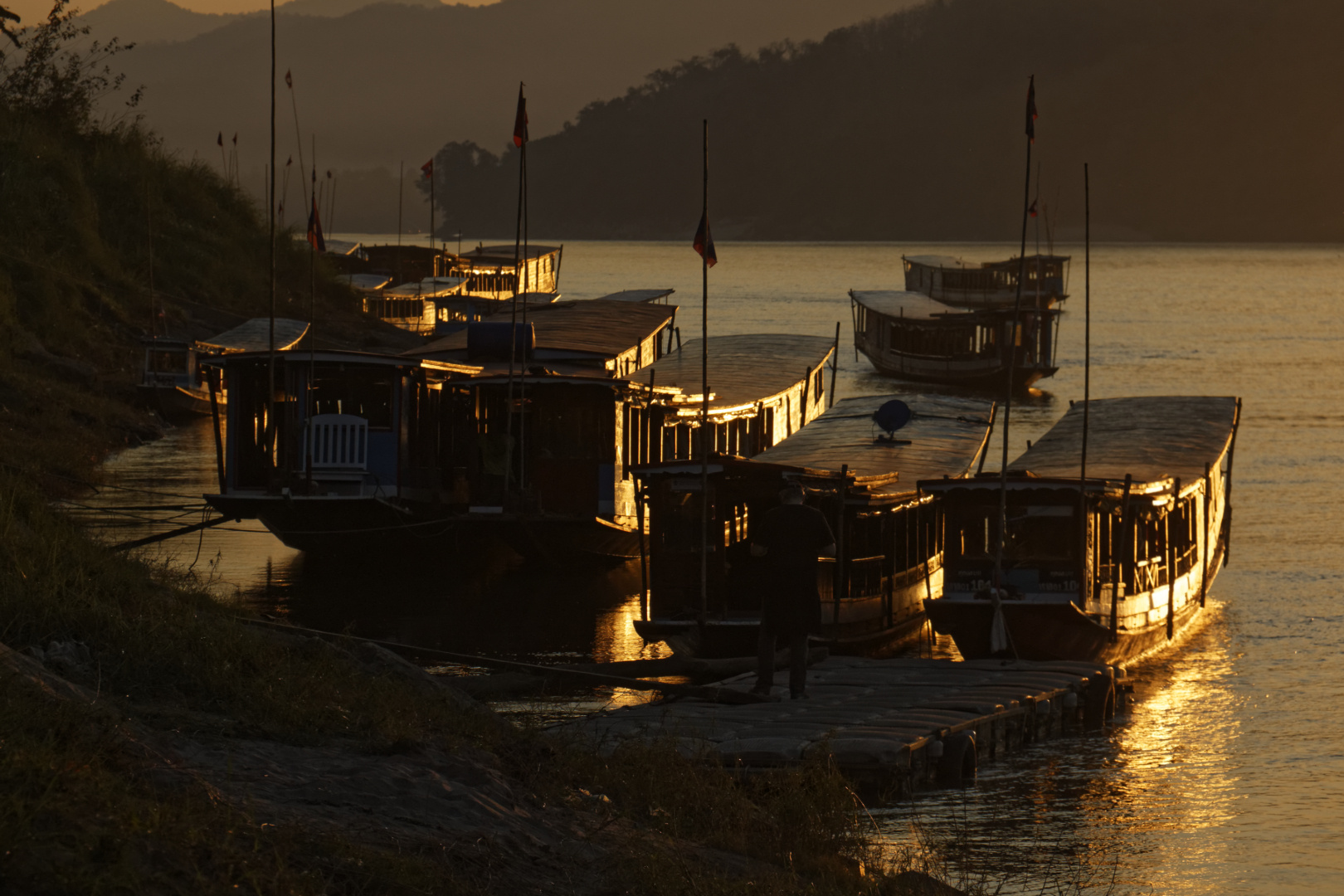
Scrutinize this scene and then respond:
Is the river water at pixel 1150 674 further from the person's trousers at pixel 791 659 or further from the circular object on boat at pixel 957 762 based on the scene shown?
the person's trousers at pixel 791 659

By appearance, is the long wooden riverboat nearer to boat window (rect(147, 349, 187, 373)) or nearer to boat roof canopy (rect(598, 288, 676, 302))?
boat window (rect(147, 349, 187, 373))

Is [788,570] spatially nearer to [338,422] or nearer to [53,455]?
[338,422]

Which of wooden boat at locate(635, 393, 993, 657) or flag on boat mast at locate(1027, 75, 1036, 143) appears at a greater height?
flag on boat mast at locate(1027, 75, 1036, 143)

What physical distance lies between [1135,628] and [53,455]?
60.7 ft

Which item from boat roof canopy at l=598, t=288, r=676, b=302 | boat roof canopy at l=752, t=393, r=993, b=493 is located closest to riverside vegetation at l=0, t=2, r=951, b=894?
boat roof canopy at l=752, t=393, r=993, b=493

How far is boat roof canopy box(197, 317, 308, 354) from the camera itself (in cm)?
3998

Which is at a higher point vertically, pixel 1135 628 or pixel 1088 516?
pixel 1088 516

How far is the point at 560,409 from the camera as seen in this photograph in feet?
78.6

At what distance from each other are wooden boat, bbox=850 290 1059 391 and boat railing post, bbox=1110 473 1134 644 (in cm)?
3693

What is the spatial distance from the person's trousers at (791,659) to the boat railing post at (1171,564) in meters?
8.48

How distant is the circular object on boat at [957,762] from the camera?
42.5 feet

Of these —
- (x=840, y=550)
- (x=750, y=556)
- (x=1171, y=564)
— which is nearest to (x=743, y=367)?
(x=1171, y=564)

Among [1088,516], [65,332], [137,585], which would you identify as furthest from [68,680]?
[65,332]

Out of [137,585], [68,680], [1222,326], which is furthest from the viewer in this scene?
[1222,326]
